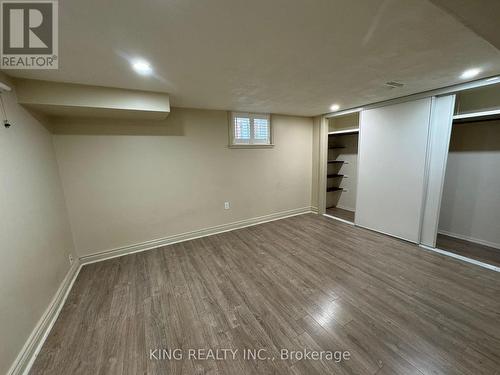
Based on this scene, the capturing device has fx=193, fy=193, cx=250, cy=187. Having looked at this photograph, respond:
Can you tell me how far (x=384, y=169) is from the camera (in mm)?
3240

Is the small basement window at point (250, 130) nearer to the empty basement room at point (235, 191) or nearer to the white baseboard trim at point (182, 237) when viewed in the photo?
the empty basement room at point (235, 191)

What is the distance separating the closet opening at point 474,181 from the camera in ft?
8.40

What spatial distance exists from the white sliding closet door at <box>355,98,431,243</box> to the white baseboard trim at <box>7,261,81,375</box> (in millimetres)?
4411

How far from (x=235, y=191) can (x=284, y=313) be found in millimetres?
2341

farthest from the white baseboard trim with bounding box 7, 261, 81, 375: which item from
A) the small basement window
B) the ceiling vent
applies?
the ceiling vent

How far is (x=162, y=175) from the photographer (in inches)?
121

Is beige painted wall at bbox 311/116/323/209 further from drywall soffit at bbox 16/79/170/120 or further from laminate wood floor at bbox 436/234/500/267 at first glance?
drywall soffit at bbox 16/79/170/120

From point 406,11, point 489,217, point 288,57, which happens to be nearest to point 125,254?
point 288,57

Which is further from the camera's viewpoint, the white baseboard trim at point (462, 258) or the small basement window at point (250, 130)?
the small basement window at point (250, 130)

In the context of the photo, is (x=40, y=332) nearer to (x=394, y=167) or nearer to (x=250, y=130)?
(x=250, y=130)

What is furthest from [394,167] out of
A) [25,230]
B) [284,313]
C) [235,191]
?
[25,230]

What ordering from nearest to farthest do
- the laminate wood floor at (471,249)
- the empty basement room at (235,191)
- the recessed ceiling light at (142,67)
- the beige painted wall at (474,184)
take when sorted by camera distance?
the empty basement room at (235,191) → the recessed ceiling light at (142,67) → the laminate wood floor at (471,249) → the beige painted wall at (474,184)

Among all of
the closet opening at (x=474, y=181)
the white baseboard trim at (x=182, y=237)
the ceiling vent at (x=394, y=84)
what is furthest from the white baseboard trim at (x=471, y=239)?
the ceiling vent at (x=394, y=84)

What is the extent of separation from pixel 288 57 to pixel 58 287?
10.5ft
